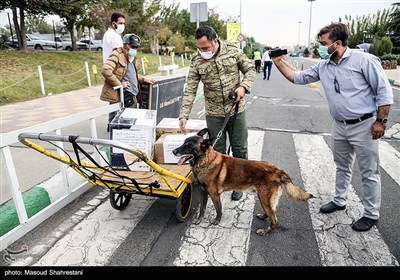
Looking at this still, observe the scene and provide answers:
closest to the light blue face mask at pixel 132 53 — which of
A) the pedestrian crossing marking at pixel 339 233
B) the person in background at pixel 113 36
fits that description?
the person in background at pixel 113 36

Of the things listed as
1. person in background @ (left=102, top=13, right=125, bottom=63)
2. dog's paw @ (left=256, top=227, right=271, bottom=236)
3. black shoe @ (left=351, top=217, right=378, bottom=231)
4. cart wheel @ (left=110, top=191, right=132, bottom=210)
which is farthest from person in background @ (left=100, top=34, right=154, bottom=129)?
black shoe @ (left=351, top=217, right=378, bottom=231)

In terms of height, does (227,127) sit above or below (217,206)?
above

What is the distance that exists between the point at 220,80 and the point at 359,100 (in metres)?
1.50

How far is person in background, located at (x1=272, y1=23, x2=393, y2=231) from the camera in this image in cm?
291

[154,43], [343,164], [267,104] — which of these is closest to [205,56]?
[343,164]

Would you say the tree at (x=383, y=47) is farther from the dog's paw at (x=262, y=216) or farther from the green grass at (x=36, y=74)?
the dog's paw at (x=262, y=216)

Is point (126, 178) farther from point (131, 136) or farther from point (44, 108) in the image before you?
point (44, 108)

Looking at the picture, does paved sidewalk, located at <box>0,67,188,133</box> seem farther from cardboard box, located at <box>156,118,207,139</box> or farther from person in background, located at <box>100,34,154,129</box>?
cardboard box, located at <box>156,118,207,139</box>

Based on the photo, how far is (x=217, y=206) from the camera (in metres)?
3.29

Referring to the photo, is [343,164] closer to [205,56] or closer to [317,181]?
[317,181]

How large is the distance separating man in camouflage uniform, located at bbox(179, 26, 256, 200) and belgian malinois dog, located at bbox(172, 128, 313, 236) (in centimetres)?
69

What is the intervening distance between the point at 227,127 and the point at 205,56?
0.96m

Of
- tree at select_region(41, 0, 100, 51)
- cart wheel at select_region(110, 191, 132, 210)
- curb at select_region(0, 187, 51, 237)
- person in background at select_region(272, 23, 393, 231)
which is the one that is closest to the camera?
person in background at select_region(272, 23, 393, 231)

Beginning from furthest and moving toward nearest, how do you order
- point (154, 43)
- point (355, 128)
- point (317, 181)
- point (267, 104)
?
point (154, 43) → point (267, 104) → point (317, 181) → point (355, 128)
